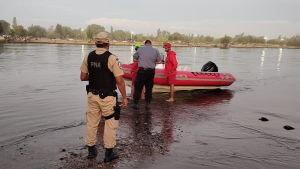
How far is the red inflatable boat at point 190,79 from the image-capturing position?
1083 cm

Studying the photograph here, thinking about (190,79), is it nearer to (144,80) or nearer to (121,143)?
(144,80)

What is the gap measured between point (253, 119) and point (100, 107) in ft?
18.1

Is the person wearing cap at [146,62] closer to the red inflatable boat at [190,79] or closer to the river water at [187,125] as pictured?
the river water at [187,125]

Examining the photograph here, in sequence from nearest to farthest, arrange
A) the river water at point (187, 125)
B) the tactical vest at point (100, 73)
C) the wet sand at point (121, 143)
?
the tactical vest at point (100, 73) < the wet sand at point (121, 143) < the river water at point (187, 125)

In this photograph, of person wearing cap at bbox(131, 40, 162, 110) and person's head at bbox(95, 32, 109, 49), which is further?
person wearing cap at bbox(131, 40, 162, 110)

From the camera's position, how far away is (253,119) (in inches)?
312

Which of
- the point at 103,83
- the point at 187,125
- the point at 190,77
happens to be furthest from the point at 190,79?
the point at 103,83

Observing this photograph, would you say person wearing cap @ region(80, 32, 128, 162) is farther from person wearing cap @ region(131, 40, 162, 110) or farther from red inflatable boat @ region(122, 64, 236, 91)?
red inflatable boat @ region(122, 64, 236, 91)

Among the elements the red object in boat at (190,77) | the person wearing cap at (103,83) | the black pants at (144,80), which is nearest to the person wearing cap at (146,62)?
the black pants at (144,80)

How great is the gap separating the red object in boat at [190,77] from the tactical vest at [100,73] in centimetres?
631

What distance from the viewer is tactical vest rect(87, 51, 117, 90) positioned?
4.15 metres

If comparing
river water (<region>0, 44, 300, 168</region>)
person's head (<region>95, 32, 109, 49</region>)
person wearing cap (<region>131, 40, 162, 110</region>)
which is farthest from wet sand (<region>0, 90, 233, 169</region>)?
person's head (<region>95, 32, 109, 49</region>)

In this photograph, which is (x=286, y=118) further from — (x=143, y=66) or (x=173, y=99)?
(x=143, y=66)

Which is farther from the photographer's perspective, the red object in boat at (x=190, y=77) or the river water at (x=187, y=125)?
the red object in boat at (x=190, y=77)
